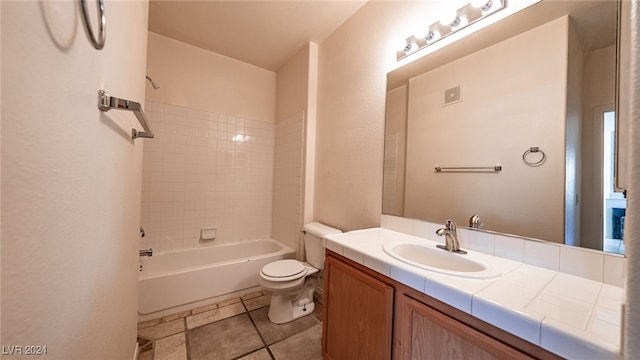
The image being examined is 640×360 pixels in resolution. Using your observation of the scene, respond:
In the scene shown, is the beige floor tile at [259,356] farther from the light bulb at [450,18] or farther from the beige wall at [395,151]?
the light bulb at [450,18]

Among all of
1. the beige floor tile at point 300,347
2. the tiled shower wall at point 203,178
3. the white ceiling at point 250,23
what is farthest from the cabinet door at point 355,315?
the white ceiling at point 250,23

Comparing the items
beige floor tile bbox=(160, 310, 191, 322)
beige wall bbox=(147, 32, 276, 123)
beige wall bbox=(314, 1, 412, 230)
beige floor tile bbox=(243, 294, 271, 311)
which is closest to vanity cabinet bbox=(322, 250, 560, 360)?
beige wall bbox=(314, 1, 412, 230)

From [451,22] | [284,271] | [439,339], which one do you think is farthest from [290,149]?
[439,339]

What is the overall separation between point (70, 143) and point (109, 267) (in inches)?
20.0

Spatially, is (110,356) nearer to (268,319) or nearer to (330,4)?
(268,319)

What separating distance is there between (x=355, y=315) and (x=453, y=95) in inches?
51.9

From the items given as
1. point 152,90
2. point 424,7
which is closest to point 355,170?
point 424,7

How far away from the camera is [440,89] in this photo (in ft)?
4.29

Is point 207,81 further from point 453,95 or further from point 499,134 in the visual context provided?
point 499,134

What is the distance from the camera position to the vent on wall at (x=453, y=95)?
1.22 m

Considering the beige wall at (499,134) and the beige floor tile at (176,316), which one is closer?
the beige wall at (499,134)

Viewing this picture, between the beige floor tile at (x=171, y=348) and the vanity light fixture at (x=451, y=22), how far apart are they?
8.05 ft

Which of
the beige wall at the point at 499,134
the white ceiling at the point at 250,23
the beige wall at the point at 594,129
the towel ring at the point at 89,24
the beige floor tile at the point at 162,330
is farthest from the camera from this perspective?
the white ceiling at the point at 250,23

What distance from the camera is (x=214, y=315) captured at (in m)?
1.83
